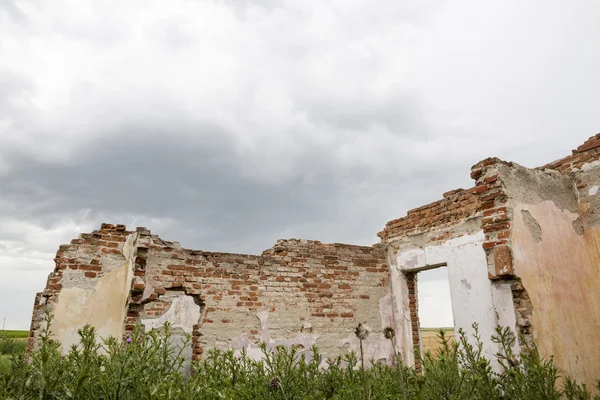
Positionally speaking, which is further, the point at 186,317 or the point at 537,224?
the point at 186,317

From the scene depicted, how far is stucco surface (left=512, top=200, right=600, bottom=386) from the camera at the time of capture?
4.83 m

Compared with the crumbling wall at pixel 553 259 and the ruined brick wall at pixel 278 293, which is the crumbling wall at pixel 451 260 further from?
the ruined brick wall at pixel 278 293

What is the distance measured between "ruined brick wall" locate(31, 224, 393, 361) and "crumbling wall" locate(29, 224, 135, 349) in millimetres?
15

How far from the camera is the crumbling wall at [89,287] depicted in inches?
246

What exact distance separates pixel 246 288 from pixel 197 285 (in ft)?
2.81

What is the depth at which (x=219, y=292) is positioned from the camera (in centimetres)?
672

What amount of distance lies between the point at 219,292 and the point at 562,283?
511cm

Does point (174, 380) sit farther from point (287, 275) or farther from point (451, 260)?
point (451, 260)

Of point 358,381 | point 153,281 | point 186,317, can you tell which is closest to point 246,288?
point 153,281

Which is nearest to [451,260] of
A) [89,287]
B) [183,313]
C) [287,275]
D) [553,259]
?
[553,259]

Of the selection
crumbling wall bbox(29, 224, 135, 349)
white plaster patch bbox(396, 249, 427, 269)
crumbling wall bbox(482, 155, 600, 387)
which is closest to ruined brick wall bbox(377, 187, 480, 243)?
white plaster patch bbox(396, 249, 427, 269)

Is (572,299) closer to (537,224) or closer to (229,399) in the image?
(537,224)

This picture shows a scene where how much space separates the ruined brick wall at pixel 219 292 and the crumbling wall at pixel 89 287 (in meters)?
0.01

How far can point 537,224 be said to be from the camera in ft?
17.3
